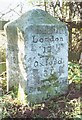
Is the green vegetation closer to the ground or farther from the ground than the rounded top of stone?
closer to the ground

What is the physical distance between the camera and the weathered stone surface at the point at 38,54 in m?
3.30

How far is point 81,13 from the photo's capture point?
5746mm

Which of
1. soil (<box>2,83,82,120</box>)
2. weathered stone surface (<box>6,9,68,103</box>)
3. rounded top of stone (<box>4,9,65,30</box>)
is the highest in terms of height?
rounded top of stone (<box>4,9,65,30</box>)

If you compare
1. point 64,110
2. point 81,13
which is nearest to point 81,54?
point 81,13

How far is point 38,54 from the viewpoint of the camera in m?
3.37

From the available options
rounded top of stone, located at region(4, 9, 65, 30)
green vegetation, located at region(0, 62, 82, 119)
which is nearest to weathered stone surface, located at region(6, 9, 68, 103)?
rounded top of stone, located at region(4, 9, 65, 30)

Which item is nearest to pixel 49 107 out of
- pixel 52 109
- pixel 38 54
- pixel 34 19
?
pixel 52 109

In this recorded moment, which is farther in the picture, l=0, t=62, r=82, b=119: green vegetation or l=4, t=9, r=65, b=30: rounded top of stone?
l=4, t=9, r=65, b=30: rounded top of stone

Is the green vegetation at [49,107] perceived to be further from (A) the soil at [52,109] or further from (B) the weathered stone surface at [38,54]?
(B) the weathered stone surface at [38,54]

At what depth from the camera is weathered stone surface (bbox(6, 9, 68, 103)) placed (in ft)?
10.8

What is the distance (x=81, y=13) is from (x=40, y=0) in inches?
31.6

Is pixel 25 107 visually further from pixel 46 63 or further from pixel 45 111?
pixel 46 63

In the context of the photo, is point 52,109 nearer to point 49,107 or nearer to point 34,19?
point 49,107

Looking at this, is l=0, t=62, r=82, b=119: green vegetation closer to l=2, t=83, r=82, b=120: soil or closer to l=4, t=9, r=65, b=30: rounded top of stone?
l=2, t=83, r=82, b=120: soil
